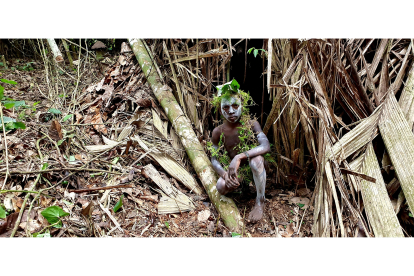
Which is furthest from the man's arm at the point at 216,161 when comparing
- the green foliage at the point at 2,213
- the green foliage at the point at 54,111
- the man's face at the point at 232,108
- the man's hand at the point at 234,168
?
the green foliage at the point at 54,111

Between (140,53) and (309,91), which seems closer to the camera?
(309,91)

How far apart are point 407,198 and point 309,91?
1083 mm

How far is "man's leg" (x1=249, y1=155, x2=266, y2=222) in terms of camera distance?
238 cm

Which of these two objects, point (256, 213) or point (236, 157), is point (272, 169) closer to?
point (256, 213)

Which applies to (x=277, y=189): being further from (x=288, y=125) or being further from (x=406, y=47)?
(x=406, y=47)

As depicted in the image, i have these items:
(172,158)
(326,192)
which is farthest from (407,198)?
(172,158)

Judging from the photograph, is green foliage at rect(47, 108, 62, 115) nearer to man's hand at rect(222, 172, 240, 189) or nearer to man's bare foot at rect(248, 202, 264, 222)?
man's hand at rect(222, 172, 240, 189)

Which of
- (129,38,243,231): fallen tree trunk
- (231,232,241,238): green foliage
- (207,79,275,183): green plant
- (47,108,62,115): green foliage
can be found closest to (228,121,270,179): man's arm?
(207,79,275,183): green plant

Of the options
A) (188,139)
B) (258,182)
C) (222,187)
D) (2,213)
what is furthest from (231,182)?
(2,213)

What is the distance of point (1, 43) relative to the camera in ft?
15.6

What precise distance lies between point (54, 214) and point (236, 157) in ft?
4.75

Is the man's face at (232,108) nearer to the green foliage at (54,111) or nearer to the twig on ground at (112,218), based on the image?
Result: the twig on ground at (112,218)

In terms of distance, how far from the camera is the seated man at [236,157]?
237 centimetres

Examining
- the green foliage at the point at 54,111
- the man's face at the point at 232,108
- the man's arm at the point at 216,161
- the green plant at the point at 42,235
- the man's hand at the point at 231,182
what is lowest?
the green plant at the point at 42,235
